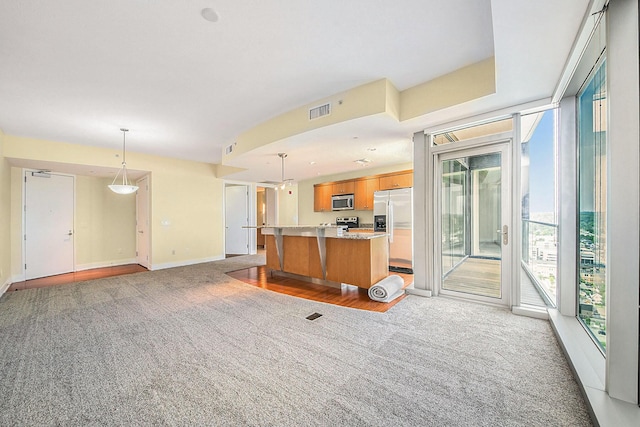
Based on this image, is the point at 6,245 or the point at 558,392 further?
the point at 6,245

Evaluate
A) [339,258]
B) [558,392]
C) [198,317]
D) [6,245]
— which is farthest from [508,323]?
[6,245]

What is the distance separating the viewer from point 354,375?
1904 millimetres

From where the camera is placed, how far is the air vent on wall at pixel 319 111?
11.1 ft

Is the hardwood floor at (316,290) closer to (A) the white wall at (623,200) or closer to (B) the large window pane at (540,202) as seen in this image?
(B) the large window pane at (540,202)

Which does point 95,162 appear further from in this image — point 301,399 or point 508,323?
point 508,323

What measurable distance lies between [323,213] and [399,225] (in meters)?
3.05

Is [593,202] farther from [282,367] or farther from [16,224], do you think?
[16,224]

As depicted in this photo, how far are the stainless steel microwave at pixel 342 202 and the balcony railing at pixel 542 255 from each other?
164 inches

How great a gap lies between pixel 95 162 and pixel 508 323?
783cm

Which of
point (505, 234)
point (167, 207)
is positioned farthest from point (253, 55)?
point (167, 207)

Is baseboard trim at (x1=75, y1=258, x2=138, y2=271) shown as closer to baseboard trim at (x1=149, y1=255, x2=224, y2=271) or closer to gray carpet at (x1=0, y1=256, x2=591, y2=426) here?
baseboard trim at (x1=149, y1=255, x2=224, y2=271)

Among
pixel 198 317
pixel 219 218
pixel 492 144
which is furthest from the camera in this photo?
pixel 219 218

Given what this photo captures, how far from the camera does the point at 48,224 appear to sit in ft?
18.4

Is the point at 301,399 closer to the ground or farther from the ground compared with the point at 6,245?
closer to the ground
